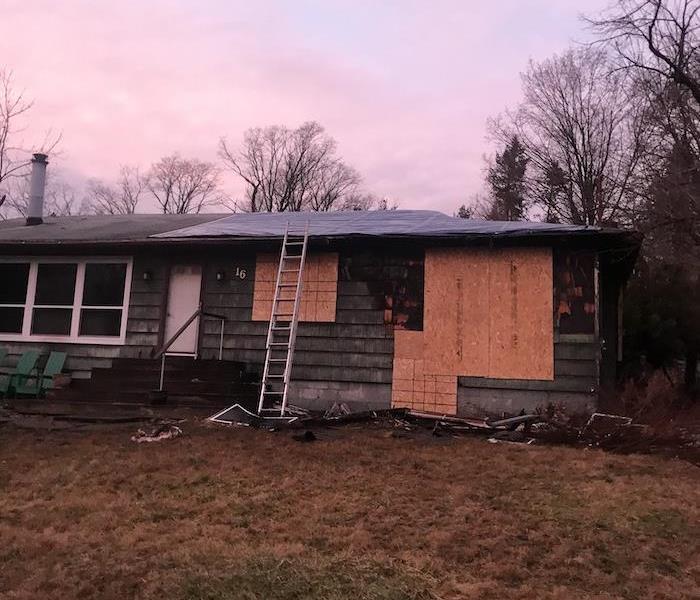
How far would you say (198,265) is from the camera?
452 inches

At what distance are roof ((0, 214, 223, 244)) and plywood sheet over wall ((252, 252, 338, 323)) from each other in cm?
228

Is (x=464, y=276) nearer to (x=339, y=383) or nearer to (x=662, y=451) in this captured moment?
(x=339, y=383)

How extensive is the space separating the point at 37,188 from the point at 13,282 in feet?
13.2

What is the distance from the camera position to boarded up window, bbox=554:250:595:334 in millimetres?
9586

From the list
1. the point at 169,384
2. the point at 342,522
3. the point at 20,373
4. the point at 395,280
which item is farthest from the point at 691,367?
the point at 20,373

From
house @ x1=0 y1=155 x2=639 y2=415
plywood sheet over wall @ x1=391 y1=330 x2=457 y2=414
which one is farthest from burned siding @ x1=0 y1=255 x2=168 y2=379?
plywood sheet over wall @ x1=391 y1=330 x2=457 y2=414

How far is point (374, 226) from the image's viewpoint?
11234 mm

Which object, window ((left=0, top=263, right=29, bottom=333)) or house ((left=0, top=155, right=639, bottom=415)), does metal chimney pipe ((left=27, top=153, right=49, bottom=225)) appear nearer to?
house ((left=0, top=155, right=639, bottom=415))

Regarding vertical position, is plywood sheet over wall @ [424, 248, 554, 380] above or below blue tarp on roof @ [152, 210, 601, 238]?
below

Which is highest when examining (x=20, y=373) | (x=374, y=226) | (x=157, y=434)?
(x=374, y=226)

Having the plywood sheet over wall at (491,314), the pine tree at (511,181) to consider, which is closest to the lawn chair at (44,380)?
the plywood sheet over wall at (491,314)

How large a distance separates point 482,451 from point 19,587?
4.89m

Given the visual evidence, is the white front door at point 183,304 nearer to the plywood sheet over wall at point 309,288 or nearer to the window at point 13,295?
the plywood sheet over wall at point 309,288

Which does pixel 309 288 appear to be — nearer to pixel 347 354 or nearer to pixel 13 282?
pixel 347 354
